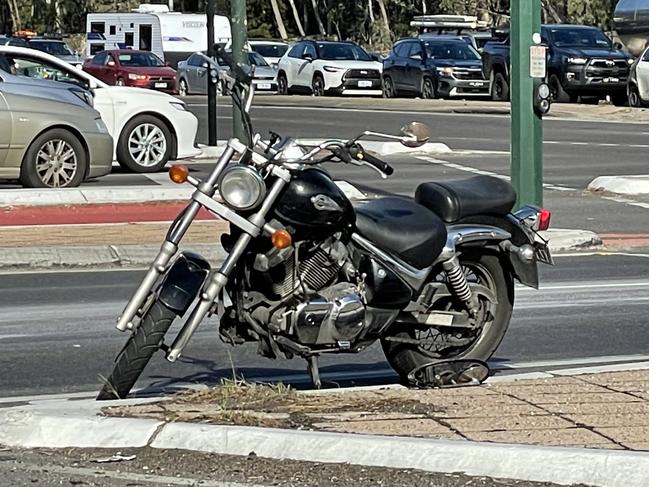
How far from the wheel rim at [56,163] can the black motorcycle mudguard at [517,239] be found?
33.0ft

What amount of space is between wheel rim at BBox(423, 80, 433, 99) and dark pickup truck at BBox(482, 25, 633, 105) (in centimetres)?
256

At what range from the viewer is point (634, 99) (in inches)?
1421

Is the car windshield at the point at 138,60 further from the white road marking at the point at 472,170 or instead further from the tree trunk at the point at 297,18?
the tree trunk at the point at 297,18

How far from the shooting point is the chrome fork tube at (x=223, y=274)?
6.91 meters

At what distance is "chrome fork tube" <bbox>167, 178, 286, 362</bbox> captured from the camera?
22.7 feet

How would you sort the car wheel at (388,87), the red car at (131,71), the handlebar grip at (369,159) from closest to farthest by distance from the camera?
the handlebar grip at (369,159)
the car wheel at (388,87)
the red car at (131,71)

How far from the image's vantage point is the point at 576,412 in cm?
680

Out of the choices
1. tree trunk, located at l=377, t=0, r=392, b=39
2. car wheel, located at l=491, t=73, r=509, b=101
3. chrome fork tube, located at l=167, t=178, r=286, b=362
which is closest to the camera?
chrome fork tube, located at l=167, t=178, r=286, b=362

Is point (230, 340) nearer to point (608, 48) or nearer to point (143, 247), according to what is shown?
point (143, 247)

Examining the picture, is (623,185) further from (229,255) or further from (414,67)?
(414,67)

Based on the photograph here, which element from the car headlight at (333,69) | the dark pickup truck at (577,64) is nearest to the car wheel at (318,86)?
the car headlight at (333,69)

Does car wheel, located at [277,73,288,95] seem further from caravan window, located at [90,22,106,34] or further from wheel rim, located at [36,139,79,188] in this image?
wheel rim, located at [36,139,79,188]

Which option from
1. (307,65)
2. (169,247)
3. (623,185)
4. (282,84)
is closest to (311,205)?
(169,247)

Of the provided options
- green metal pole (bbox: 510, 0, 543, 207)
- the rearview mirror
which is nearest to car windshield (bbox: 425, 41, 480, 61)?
green metal pole (bbox: 510, 0, 543, 207)
